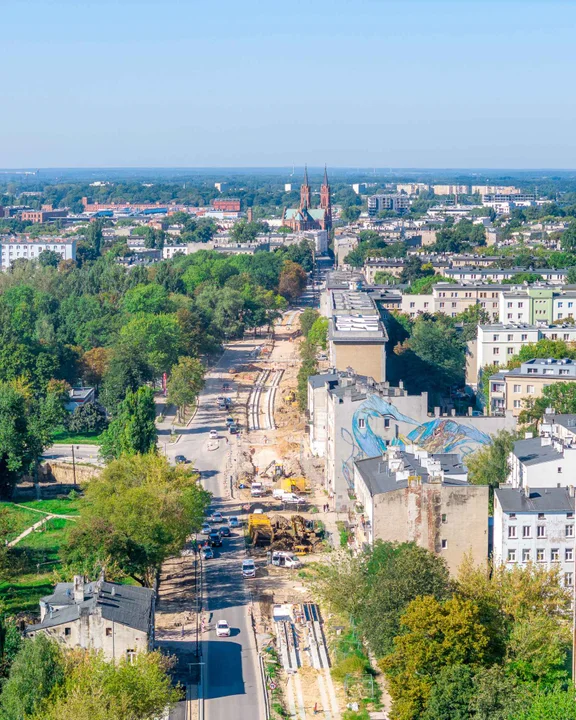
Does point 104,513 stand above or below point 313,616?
above

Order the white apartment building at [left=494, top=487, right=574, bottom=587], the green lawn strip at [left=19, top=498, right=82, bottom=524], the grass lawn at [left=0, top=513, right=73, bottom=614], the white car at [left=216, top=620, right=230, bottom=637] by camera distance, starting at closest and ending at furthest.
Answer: the white car at [left=216, top=620, right=230, bottom=637] < the white apartment building at [left=494, top=487, right=574, bottom=587] < the grass lawn at [left=0, top=513, right=73, bottom=614] < the green lawn strip at [left=19, top=498, right=82, bottom=524]

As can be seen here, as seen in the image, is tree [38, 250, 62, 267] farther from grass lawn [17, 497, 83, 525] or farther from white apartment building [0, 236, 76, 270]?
grass lawn [17, 497, 83, 525]

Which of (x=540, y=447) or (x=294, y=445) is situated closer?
(x=540, y=447)

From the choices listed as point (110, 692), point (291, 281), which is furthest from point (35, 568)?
point (291, 281)

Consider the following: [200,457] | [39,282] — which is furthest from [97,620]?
[39,282]

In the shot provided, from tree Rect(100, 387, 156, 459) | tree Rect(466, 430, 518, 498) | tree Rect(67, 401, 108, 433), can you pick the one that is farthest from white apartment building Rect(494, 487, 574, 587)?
tree Rect(67, 401, 108, 433)

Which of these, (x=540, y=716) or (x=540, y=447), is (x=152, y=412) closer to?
(x=540, y=447)

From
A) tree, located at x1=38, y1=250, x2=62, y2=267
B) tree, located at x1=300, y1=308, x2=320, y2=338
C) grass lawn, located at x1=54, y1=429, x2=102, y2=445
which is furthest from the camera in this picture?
tree, located at x1=38, y1=250, x2=62, y2=267
